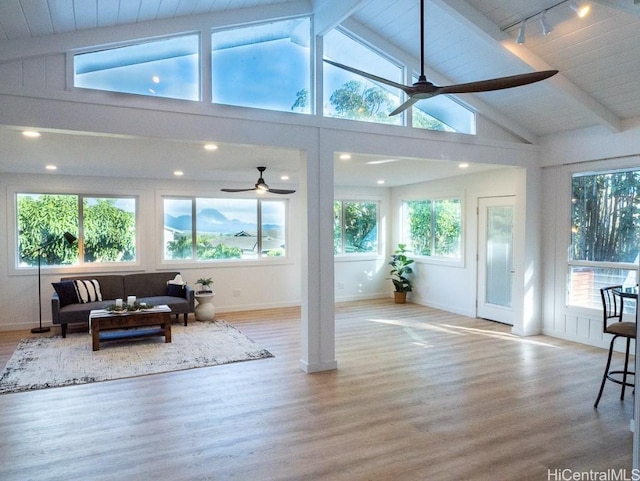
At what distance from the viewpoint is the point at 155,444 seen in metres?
3.04

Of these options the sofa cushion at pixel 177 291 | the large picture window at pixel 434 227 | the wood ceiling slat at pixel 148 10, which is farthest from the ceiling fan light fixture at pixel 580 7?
the sofa cushion at pixel 177 291

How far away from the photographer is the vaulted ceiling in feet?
11.1

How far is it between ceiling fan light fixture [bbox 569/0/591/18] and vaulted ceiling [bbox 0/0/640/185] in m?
0.06

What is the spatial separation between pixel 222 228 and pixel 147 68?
179 inches

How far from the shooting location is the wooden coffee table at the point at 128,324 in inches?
214

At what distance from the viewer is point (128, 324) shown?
5.61 meters

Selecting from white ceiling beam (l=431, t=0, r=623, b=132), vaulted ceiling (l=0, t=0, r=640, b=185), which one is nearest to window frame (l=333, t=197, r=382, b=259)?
vaulted ceiling (l=0, t=0, r=640, b=185)

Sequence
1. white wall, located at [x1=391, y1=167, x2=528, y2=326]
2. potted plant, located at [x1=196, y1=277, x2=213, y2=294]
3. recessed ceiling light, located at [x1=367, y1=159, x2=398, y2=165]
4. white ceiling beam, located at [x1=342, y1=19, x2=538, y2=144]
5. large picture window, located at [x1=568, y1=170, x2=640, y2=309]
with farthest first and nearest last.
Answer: potted plant, located at [x1=196, y1=277, x2=213, y2=294]
white wall, located at [x1=391, y1=167, x2=528, y2=326]
recessed ceiling light, located at [x1=367, y1=159, x2=398, y2=165]
large picture window, located at [x1=568, y1=170, x2=640, y2=309]
white ceiling beam, located at [x1=342, y1=19, x2=538, y2=144]

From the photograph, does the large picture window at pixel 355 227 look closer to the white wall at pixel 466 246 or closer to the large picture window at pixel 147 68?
the white wall at pixel 466 246

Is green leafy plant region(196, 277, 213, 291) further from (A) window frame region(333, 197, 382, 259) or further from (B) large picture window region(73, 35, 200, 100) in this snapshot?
(B) large picture window region(73, 35, 200, 100)

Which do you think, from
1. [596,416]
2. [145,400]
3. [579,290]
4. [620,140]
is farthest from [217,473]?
[620,140]

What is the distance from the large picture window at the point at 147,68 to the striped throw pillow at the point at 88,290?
3975mm

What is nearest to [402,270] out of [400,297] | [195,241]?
[400,297]

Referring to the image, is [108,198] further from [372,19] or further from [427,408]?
[427,408]
